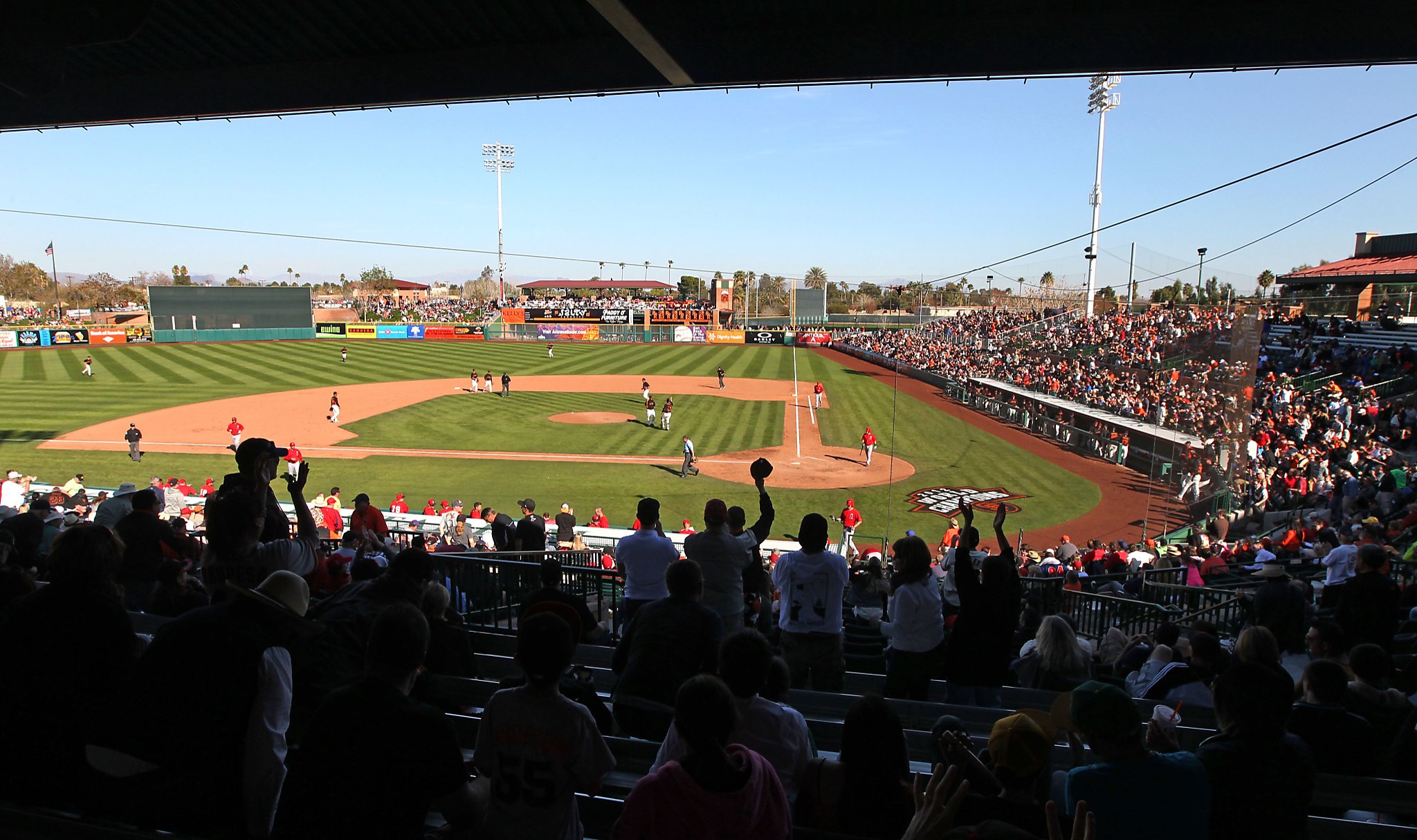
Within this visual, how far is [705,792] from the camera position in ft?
7.83

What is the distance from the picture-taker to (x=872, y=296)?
149m

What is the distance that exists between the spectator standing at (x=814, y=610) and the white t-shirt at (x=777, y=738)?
A: 215 cm

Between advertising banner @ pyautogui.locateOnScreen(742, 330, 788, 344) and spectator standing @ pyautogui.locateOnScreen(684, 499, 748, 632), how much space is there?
71.3 m

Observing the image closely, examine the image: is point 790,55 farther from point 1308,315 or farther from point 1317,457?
point 1308,315

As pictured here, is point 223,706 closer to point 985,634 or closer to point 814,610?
point 814,610

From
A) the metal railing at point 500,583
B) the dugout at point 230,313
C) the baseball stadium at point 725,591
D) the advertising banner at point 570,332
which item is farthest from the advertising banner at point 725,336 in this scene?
the metal railing at point 500,583

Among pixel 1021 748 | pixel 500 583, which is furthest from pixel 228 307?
pixel 1021 748

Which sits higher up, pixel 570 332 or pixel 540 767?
pixel 570 332

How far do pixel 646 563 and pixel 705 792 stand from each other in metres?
3.60

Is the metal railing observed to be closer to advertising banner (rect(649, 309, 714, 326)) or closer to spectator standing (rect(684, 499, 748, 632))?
spectator standing (rect(684, 499, 748, 632))

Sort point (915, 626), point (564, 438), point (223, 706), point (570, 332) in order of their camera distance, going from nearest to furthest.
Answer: point (223, 706) < point (915, 626) < point (564, 438) < point (570, 332)

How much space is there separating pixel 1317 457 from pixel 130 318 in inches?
4099

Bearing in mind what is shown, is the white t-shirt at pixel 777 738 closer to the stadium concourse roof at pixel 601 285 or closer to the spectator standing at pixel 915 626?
the spectator standing at pixel 915 626

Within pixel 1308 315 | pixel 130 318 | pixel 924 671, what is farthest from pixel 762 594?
pixel 130 318
